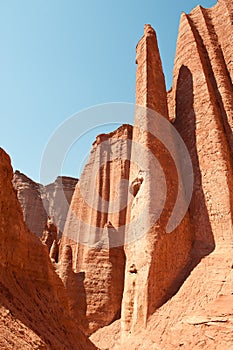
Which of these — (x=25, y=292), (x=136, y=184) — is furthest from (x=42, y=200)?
(x=25, y=292)

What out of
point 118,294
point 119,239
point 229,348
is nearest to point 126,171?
point 119,239

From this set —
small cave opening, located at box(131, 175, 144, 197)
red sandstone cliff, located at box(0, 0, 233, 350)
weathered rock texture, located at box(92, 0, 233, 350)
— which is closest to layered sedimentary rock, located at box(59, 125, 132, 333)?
red sandstone cliff, located at box(0, 0, 233, 350)

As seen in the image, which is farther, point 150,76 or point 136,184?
point 150,76

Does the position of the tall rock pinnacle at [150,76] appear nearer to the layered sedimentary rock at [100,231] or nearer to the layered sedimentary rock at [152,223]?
the layered sedimentary rock at [152,223]

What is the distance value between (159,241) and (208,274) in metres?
1.96

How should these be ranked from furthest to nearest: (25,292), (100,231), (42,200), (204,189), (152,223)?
(42,200)
(100,231)
(204,189)
(152,223)
(25,292)

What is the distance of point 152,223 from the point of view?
1135cm

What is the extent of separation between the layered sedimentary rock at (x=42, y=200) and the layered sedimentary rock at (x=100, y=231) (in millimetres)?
12912

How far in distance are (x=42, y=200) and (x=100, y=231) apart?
24641 mm

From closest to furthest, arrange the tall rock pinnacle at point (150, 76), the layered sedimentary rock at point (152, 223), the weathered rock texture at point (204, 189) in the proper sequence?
1. the weathered rock texture at point (204, 189)
2. the layered sedimentary rock at point (152, 223)
3. the tall rock pinnacle at point (150, 76)

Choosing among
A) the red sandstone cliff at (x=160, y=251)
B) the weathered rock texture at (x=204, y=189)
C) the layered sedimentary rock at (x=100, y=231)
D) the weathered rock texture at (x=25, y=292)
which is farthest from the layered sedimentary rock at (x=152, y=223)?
the layered sedimentary rock at (x=100, y=231)

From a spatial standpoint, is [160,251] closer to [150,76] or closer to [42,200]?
[150,76]

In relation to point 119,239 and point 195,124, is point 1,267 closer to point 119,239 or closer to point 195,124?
point 195,124

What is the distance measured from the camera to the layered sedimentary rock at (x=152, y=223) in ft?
34.7
